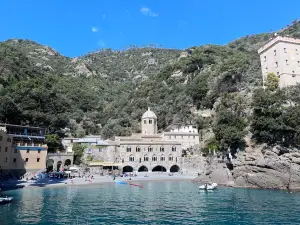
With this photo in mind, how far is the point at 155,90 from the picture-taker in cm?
10162

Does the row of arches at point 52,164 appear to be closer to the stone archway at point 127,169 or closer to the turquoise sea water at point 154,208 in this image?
the stone archway at point 127,169

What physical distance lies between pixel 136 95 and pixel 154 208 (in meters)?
79.1

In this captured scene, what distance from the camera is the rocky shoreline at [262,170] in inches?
1606

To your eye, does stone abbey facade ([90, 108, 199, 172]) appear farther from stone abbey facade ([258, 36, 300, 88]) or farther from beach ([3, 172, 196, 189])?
stone abbey facade ([258, 36, 300, 88])

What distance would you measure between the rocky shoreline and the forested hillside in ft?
15.2

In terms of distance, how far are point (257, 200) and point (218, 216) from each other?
940cm

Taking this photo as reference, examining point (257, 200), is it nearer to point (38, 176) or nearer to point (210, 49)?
point (38, 176)

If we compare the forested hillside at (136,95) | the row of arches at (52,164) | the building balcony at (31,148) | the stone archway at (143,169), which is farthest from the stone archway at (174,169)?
the building balcony at (31,148)

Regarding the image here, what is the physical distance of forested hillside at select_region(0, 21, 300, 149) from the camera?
62062 millimetres

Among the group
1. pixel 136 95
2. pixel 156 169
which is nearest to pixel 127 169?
pixel 156 169

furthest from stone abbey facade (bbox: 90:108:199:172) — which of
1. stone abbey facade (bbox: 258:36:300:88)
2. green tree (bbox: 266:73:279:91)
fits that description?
stone abbey facade (bbox: 258:36:300:88)

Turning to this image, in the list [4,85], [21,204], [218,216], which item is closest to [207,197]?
[218,216]

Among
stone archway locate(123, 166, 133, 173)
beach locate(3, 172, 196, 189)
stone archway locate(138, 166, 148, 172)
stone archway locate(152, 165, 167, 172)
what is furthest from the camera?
stone archway locate(152, 165, 167, 172)

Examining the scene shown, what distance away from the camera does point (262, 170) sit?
42.8m
